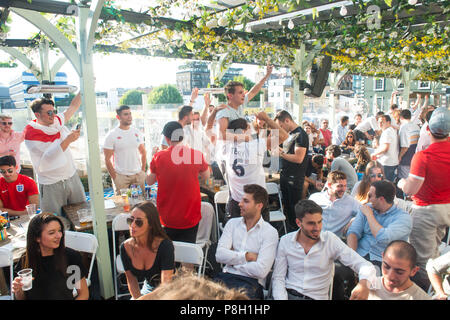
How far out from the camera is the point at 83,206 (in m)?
3.48

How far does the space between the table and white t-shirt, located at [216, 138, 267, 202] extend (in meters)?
1.21

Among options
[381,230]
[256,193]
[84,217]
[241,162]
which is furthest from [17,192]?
[381,230]

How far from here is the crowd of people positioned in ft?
6.96

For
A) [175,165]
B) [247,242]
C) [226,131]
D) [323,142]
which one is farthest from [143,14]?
[323,142]

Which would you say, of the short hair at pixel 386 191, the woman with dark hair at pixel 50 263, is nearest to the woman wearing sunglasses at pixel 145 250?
the woman with dark hair at pixel 50 263

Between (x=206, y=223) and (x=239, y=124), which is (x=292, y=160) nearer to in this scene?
(x=239, y=124)

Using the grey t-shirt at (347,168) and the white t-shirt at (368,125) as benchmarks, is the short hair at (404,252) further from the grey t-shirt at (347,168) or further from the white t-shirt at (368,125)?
the white t-shirt at (368,125)

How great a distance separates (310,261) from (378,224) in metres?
0.70

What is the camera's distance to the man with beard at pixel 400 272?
1830 millimetres

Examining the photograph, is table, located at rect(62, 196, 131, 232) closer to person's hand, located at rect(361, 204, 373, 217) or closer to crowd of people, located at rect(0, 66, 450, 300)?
crowd of people, located at rect(0, 66, 450, 300)

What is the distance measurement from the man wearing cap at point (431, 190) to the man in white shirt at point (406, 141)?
2748 mm
